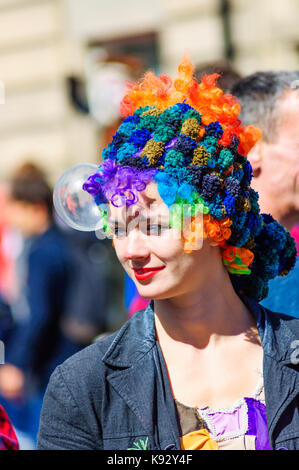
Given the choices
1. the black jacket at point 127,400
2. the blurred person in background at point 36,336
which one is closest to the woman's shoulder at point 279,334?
the black jacket at point 127,400

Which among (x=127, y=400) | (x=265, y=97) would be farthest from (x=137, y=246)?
(x=265, y=97)

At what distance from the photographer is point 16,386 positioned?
4188 millimetres

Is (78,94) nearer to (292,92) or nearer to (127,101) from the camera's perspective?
(292,92)

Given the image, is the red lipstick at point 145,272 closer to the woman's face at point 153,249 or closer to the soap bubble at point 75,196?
the woman's face at point 153,249

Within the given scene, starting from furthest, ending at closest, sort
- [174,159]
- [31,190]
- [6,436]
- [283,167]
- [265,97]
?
1. [31,190]
2. [265,97]
3. [283,167]
4. [6,436]
5. [174,159]

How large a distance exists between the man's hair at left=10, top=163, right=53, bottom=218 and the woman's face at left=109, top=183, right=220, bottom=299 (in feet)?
9.21

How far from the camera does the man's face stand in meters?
2.40

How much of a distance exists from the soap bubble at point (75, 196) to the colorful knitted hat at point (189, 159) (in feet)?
0.14

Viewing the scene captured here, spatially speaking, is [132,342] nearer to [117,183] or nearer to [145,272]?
[145,272]

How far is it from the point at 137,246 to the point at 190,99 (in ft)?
1.45

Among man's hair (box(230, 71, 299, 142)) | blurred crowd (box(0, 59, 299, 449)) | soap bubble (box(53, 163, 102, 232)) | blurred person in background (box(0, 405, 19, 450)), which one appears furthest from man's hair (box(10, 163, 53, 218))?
soap bubble (box(53, 163, 102, 232))

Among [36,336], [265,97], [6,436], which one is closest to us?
[6,436]

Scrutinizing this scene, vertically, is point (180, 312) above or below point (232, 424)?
above

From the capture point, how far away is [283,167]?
7.89 feet
